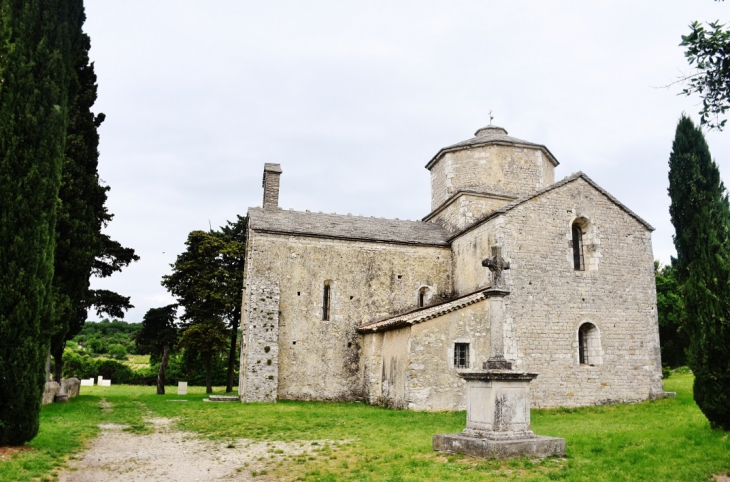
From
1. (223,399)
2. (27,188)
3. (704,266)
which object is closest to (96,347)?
(223,399)

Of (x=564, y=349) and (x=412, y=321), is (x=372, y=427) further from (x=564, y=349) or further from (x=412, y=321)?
(x=564, y=349)

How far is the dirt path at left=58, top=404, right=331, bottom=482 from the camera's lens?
8305 millimetres

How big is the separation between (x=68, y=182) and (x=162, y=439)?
365 inches

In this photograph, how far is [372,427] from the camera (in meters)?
13.7

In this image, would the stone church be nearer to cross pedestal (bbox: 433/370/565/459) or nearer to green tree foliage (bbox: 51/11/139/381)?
green tree foliage (bbox: 51/11/139/381)

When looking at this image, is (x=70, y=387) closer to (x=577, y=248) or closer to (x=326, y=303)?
(x=326, y=303)

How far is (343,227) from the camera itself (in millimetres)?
23719

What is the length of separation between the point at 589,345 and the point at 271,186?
15120 mm

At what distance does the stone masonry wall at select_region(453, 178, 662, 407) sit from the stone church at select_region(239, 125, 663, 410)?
5 cm

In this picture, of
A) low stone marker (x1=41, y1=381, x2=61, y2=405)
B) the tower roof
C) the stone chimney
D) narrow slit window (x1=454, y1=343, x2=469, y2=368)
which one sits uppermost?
the tower roof

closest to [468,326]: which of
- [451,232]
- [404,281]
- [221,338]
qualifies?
[404,281]

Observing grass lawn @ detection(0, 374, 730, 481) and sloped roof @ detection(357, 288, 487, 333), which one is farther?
sloped roof @ detection(357, 288, 487, 333)

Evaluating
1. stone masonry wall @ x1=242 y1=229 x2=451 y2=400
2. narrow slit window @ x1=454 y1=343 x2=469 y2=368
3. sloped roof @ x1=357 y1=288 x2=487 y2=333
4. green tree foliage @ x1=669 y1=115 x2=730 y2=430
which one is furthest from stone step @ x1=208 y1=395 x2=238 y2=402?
green tree foliage @ x1=669 y1=115 x2=730 y2=430

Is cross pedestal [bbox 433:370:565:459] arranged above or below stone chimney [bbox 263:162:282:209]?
below
